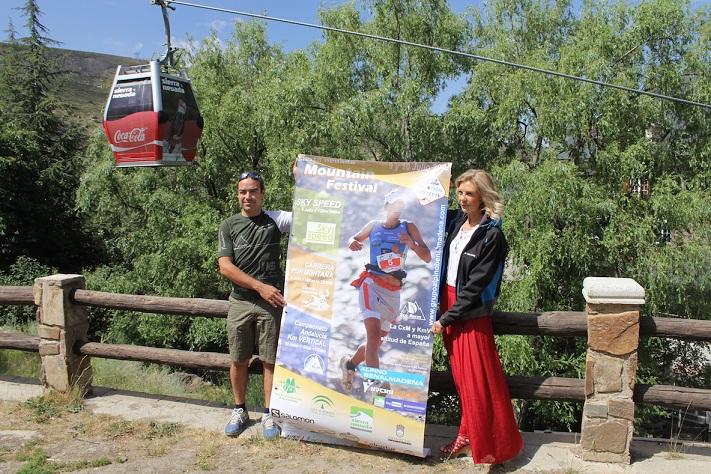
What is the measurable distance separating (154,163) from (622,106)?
8.56m

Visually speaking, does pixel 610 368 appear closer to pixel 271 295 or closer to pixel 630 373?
pixel 630 373

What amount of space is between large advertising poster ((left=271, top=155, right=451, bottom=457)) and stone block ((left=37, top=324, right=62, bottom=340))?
6.82 feet

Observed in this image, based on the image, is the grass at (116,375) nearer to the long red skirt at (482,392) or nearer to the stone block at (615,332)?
the long red skirt at (482,392)

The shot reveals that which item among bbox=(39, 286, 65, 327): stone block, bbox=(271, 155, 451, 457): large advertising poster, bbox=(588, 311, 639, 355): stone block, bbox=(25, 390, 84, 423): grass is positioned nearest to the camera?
bbox=(588, 311, 639, 355): stone block

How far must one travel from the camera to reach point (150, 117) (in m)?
7.95

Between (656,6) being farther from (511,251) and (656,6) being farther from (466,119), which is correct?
(511,251)

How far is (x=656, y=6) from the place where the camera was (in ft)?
38.2

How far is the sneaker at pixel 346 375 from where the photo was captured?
11.8 ft

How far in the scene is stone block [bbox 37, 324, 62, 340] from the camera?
15.2 ft

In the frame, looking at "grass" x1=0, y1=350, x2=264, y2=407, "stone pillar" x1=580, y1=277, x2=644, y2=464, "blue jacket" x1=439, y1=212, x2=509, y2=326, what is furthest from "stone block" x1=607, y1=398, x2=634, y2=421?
"grass" x1=0, y1=350, x2=264, y2=407

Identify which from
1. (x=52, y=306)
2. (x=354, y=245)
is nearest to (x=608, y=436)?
(x=354, y=245)

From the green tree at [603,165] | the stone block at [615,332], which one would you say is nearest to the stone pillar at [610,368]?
the stone block at [615,332]

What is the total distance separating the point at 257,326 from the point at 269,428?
2.25 ft

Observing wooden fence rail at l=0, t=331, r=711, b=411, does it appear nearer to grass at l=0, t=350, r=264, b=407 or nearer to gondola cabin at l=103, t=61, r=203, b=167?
grass at l=0, t=350, r=264, b=407
